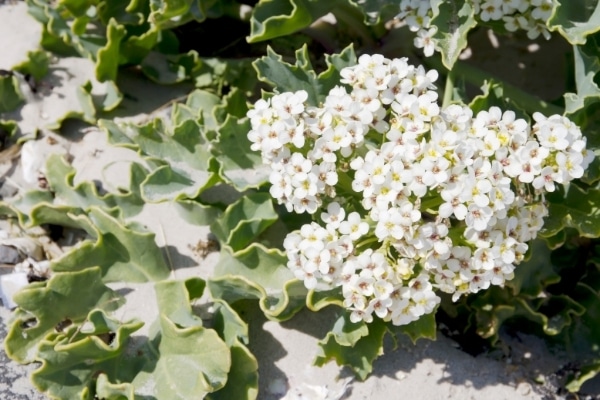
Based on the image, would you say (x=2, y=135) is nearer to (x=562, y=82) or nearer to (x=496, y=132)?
(x=496, y=132)

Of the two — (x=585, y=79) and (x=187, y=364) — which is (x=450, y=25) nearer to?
(x=585, y=79)

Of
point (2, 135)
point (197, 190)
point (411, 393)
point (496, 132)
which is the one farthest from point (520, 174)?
point (2, 135)

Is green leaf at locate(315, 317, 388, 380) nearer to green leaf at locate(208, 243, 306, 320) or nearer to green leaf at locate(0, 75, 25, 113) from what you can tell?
green leaf at locate(208, 243, 306, 320)

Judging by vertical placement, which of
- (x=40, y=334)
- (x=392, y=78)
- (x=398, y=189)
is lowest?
(x=40, y=334)

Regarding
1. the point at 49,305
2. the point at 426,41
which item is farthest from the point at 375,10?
the point at 49,305

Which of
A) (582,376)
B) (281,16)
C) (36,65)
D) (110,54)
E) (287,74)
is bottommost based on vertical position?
(582,376)

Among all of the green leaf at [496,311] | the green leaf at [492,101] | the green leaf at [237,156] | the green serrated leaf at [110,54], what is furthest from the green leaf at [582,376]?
the green serrated leaf at [110,54]

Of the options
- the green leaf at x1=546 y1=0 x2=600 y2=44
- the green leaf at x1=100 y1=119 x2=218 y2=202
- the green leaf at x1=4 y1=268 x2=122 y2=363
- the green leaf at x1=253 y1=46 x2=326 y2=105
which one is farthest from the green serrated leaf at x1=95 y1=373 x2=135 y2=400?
the green leaf at x1=546 y1=0 x2=600 y2=44
